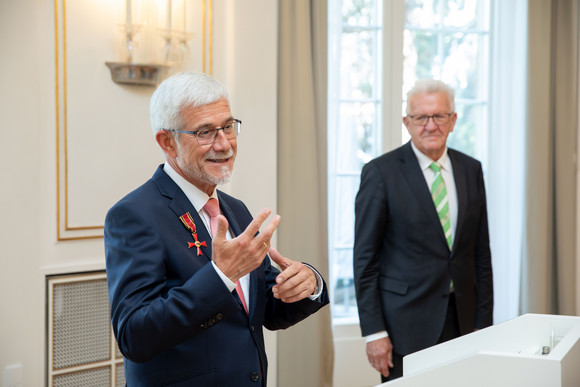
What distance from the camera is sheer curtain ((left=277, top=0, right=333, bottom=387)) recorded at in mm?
3559

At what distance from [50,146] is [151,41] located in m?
0.72

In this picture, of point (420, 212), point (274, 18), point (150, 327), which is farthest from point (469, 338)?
point (274, 18)

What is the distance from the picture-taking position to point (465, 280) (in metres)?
2.51

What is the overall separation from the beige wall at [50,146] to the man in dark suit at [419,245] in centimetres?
126

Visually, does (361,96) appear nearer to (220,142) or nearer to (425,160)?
(425,160)

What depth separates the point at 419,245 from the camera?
2471 millimetres

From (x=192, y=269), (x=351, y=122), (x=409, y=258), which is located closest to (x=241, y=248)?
(x=192, y=269)

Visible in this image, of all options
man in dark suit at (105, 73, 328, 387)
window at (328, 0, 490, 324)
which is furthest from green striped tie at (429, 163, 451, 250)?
window at (328, 0, 490, 324)

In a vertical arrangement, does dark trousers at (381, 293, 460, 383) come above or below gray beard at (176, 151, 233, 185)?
below

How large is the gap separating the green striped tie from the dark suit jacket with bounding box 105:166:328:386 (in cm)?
109

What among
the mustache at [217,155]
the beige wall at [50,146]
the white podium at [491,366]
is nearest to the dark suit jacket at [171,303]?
the mustache at [217,155]

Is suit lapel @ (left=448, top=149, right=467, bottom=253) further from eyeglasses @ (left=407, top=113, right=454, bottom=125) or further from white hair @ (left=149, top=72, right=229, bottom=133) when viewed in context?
white hair @ (left=149, top=72, right=229, bottom=133)

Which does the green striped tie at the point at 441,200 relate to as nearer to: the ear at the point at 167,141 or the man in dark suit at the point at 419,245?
the man in dark suit at the point at 419,245

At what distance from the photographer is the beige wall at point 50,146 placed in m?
2.76
